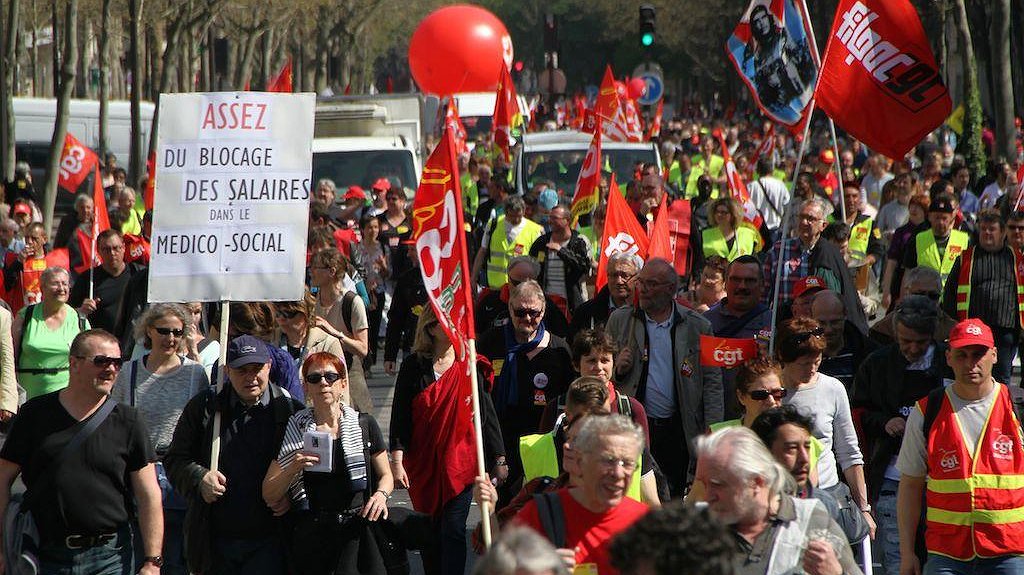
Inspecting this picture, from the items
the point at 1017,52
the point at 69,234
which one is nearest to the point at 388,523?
the point at 69,234

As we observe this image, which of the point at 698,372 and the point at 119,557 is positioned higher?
the point at 698,372

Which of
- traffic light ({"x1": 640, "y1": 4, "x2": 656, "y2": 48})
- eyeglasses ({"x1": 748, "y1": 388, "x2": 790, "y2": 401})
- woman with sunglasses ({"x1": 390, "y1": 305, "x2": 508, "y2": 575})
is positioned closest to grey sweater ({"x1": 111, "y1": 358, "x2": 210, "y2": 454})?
woman with sunglasses ({"x1": 390, "y1": 305, "x2": 508, "y2": 575})

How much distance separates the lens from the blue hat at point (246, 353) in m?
6.58

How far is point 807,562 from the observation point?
464 cm

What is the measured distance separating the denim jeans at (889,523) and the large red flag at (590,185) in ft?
27.3

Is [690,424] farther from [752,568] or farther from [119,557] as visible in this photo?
[752,568]

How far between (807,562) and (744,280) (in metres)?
4.14

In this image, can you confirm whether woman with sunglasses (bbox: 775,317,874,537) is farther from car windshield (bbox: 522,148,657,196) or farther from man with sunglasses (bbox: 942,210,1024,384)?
car windshield (bbox: 522,148,657,196)

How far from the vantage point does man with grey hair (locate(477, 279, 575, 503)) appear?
809cm

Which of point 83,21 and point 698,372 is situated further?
point 83,21

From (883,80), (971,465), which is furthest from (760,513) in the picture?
(883,80)

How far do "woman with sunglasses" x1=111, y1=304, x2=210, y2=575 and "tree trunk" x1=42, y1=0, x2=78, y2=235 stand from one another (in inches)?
656

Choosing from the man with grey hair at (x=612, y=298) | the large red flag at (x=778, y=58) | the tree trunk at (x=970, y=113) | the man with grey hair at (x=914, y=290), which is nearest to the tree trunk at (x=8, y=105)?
the tree trunk at (x=970, y=113)

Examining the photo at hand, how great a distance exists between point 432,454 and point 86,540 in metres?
1.75
